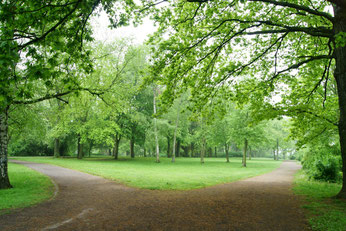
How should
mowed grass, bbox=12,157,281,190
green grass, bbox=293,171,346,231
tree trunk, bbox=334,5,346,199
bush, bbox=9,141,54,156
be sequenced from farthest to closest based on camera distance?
bush, bbox=9,141,54,156 → mowed grass, bbox=12,157,281,190 → tree trunk, bbox=334,5,346,199 → green grass, bbox=293,171,346,231

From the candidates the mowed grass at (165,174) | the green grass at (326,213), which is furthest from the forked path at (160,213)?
the mowed grass at (165,174)

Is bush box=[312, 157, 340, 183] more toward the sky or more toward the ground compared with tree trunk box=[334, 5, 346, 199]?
more toward the ground

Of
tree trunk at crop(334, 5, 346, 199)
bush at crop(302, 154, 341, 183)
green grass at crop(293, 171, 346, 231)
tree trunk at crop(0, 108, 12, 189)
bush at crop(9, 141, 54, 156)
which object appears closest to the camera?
green grass at crop(293, 171, 346, 231)

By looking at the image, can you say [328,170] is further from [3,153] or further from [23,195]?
[3,153]

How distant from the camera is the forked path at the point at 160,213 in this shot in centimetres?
551

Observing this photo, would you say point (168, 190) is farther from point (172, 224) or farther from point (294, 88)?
point (294, 88)

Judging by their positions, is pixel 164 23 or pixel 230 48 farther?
pixel 230 48

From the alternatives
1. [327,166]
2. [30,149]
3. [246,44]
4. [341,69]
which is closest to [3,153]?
[246,44]

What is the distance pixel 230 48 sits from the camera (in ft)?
31.7

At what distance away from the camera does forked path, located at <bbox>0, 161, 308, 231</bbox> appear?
5508 mm

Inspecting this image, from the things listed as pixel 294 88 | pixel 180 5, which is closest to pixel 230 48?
pixel 180 5

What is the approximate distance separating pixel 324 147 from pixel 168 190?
12869 millimetres

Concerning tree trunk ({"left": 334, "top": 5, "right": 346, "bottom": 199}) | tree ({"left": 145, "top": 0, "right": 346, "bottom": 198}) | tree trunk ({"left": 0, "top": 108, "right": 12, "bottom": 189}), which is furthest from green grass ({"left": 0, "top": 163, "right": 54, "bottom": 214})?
tree trunk ({"left": 334, "top": 5, "right": 346, "bottom": 199})

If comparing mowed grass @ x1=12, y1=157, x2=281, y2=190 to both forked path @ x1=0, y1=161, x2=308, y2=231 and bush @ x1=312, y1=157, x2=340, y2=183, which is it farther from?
bush @ x1=312, y1=157, x2=340, y2=183
